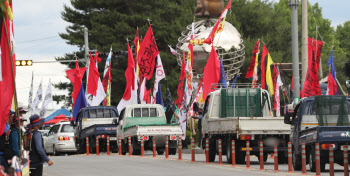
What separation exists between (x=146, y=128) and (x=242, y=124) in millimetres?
8901

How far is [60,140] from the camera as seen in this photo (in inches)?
1544

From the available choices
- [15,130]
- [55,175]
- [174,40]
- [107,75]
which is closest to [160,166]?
[55,175]

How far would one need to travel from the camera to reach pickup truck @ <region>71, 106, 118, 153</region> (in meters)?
36.8

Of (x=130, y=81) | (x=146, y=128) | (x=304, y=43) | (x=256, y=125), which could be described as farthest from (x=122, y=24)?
(x=256, y=125)

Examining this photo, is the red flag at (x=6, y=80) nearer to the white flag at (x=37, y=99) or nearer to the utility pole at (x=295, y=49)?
the utility pole at (x=295, y=49)

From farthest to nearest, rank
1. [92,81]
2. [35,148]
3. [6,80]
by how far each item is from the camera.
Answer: [92,81] < [35,148] < [6,80]

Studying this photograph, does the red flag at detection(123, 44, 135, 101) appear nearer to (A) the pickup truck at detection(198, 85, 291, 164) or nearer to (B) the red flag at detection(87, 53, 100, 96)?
(B) the red flag at detection(87, 53, 100, 96)

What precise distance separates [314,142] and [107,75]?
30127 millimetres

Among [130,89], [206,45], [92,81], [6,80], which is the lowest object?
[6,80]

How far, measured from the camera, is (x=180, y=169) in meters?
23.0

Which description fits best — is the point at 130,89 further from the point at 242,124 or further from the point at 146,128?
the point at 242,124

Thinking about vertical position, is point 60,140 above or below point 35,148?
below

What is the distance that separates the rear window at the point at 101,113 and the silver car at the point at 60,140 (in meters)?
1.69

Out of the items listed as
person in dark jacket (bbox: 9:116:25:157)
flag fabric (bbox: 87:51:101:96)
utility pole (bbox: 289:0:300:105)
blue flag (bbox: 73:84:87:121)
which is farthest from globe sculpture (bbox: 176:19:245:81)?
person in dark jacket (bbox: 9:116:25:157)
